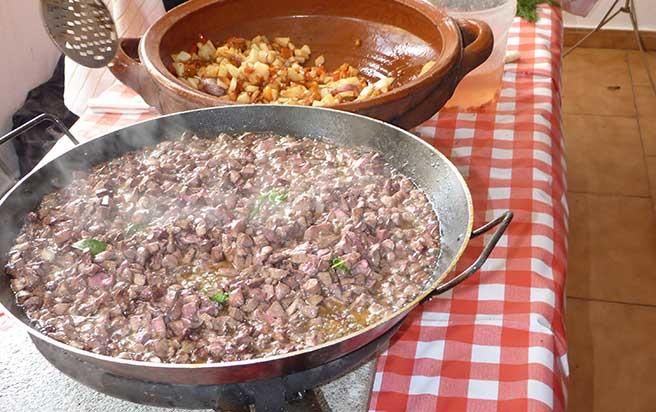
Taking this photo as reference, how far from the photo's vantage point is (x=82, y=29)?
127cm

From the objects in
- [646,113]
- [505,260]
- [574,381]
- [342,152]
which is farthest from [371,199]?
[646,113]

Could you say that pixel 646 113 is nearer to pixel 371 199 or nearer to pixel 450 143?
pixel 450 143

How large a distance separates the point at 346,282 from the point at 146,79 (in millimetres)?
670

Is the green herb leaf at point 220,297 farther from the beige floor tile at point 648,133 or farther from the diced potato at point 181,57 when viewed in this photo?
the beige floor tile at point 648,133

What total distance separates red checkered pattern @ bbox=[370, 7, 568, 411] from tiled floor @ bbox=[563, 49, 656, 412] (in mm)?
885

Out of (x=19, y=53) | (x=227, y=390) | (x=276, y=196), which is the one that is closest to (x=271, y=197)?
(x=276, y=196)

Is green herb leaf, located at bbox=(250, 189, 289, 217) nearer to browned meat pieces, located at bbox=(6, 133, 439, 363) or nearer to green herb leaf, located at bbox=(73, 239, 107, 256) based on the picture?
browned meat pieces, located at bbox=(6, 133, 439, 363)

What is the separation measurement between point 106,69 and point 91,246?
1.05m

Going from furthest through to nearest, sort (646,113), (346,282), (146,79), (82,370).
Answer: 1. (646,113)
2. (146,79)
3. (346,282)
4. (82,370)

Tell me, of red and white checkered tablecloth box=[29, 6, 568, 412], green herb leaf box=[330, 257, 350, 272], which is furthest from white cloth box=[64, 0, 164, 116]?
green herb leaf box=[330, 257, 350, 272]

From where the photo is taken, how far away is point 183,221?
1.05 meters

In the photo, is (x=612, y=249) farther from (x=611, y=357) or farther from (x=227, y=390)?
(x=227, y=390)

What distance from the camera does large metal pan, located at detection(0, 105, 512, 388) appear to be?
0.73 meters

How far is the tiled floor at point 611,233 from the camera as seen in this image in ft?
6.82
